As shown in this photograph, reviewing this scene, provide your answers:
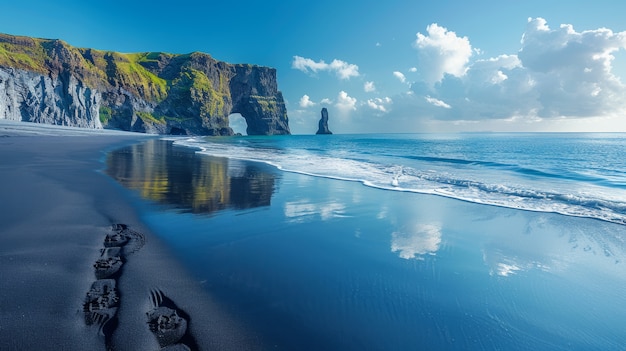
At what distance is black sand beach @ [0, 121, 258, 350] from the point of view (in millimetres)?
2875

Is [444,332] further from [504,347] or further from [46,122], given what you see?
[46,122]

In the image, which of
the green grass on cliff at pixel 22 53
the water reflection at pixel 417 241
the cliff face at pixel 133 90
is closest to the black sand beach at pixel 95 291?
the water reflection at pixel 417 241

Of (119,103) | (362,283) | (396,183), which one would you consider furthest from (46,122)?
(362,283)

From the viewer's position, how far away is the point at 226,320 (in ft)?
11.1

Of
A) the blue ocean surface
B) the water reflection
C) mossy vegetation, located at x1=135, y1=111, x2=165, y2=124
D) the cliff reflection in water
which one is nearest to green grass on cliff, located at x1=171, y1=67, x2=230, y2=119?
mossy vegetation, located at x1=135, y1=111, x2=165, y2=124

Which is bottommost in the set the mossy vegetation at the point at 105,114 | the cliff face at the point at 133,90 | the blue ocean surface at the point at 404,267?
the blue ocean surface at the point at 404,267

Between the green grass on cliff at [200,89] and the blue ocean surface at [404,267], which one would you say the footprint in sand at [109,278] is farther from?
the green grass on cliff at [200,89]

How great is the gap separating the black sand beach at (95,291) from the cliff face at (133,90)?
76.5m

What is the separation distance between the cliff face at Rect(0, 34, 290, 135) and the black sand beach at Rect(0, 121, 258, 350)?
76.5 m

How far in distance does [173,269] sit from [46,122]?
91506 mm

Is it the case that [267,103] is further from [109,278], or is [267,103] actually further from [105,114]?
[109,278]

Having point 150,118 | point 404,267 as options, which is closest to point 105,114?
point 150,118

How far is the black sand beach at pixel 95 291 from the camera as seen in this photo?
2.88 meters

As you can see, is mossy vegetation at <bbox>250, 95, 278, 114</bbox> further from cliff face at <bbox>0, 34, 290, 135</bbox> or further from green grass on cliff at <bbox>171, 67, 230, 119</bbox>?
green grass on cliff at <bbox>171, 67, 230, 119</bbox>
